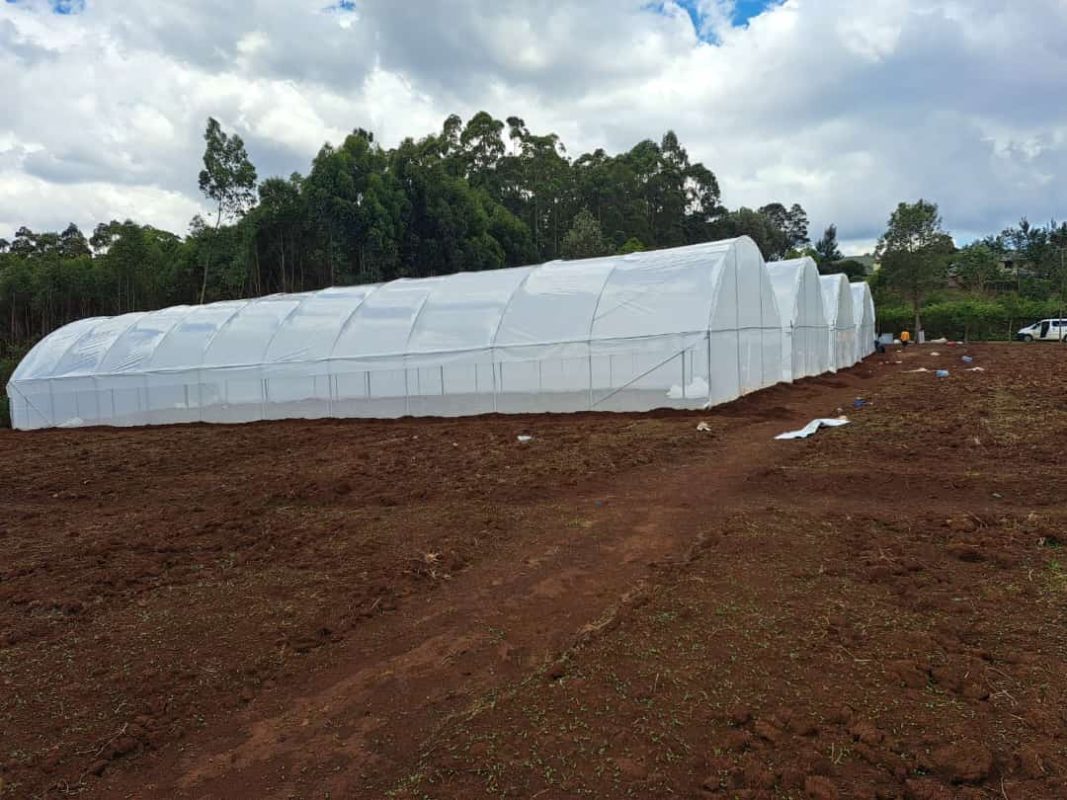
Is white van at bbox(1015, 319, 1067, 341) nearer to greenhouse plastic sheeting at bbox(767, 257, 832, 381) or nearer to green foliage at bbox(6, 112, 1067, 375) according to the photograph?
green foliage at bbox(6, 112, 1067, 375)

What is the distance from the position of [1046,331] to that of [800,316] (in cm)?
3397

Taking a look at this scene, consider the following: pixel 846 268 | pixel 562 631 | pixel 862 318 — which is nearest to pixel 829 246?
pixel 846 268

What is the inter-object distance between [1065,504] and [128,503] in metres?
11.6

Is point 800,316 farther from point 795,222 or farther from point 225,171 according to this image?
point 795,222

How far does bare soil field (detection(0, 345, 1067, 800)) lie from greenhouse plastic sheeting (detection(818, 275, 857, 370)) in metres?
17.8

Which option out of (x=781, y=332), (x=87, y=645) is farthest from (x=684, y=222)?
(x=87, y=645)

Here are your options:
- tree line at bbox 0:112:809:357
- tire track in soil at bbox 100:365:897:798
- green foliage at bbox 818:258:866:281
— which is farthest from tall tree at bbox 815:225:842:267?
tire track in soil at bbox 100:365:897:798

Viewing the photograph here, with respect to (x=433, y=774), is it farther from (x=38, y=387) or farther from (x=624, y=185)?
(x=624, y=185)

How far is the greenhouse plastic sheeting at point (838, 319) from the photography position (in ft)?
87.0

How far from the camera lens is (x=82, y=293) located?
3562 centimetres

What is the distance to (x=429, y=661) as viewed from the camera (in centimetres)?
411

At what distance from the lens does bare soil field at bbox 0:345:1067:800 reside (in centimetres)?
297

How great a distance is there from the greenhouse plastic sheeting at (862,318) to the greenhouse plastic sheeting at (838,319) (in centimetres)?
356

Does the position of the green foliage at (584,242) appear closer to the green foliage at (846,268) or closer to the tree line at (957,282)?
the tree line at (957,282)
